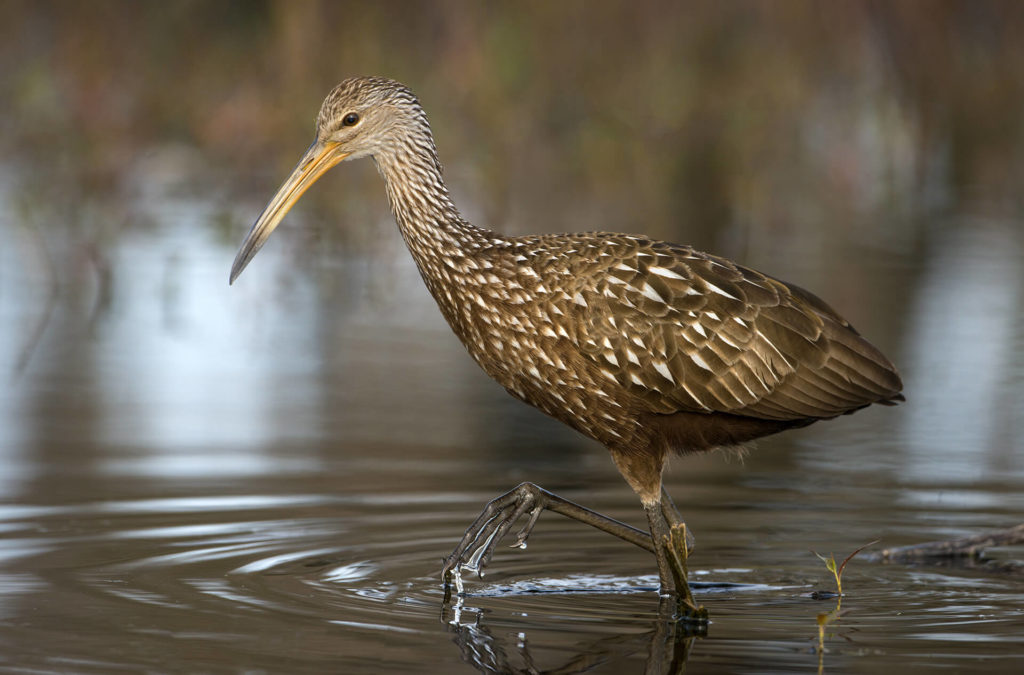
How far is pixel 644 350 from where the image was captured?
628cm

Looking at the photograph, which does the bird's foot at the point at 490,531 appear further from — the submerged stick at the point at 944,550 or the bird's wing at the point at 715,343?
the submerged stick at the point at 944,550

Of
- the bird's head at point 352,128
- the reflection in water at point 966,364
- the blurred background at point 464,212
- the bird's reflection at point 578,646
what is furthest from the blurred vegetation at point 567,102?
the bird's reflection at point 578,646

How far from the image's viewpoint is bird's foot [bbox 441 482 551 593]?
6.27 meters

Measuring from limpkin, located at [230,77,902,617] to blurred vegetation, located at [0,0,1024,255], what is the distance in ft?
25.4

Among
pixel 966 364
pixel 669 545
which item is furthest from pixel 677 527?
pixel 966 364

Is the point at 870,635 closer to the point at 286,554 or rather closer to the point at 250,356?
the point at 286,554

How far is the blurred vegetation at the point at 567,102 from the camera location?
16.7 m

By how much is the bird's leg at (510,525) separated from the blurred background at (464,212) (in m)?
0.44

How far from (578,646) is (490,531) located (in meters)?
1.12

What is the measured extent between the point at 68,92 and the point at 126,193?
8.56 ft

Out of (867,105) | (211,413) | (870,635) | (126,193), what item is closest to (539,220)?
(126,193)

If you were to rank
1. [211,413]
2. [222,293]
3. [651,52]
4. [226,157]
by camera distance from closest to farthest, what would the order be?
A: 1. [211,413]
2. [222,293]
3. [226,157]
4. [651,52]

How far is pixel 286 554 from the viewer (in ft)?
21.9

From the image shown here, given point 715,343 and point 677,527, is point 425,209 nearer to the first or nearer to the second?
point 715,343
